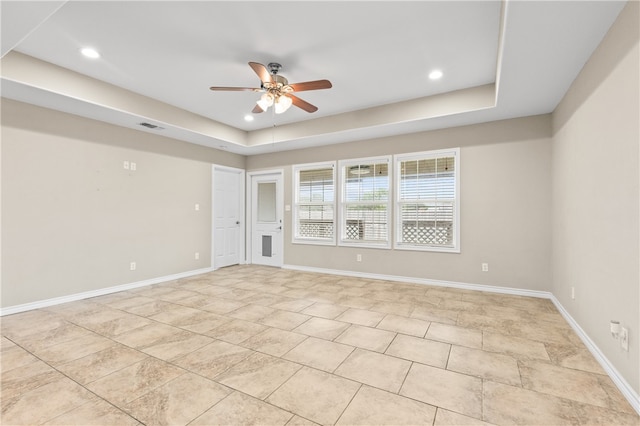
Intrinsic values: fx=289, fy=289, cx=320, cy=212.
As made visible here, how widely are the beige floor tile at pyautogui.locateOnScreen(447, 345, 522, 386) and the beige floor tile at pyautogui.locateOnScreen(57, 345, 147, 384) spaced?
2.54 metres

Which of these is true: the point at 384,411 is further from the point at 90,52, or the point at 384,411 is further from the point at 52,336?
the point at 90,52

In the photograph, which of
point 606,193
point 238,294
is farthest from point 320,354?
point 606,193

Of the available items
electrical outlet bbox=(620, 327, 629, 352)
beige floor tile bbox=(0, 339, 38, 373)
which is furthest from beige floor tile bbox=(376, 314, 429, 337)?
beige floor tile bbox=(0, 339, 38, 373)

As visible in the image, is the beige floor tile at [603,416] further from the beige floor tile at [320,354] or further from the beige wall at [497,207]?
the beige wall at [497,207]

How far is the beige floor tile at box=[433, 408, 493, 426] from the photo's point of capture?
1.61 meters

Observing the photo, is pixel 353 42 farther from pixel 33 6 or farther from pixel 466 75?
pixel 33 6

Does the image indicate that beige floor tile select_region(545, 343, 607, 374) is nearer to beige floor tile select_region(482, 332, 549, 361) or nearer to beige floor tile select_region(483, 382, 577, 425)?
beige floor tile select_region(482, 332, 549, 361)

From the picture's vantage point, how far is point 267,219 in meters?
6.62

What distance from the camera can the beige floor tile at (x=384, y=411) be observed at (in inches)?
64.2

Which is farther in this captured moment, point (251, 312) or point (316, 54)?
point (251, 312)

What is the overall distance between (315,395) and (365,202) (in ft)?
12.8

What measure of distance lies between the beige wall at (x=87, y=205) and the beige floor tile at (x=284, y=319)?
9.13ft

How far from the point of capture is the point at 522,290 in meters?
4.13

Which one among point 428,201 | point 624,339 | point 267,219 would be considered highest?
point 428,201
